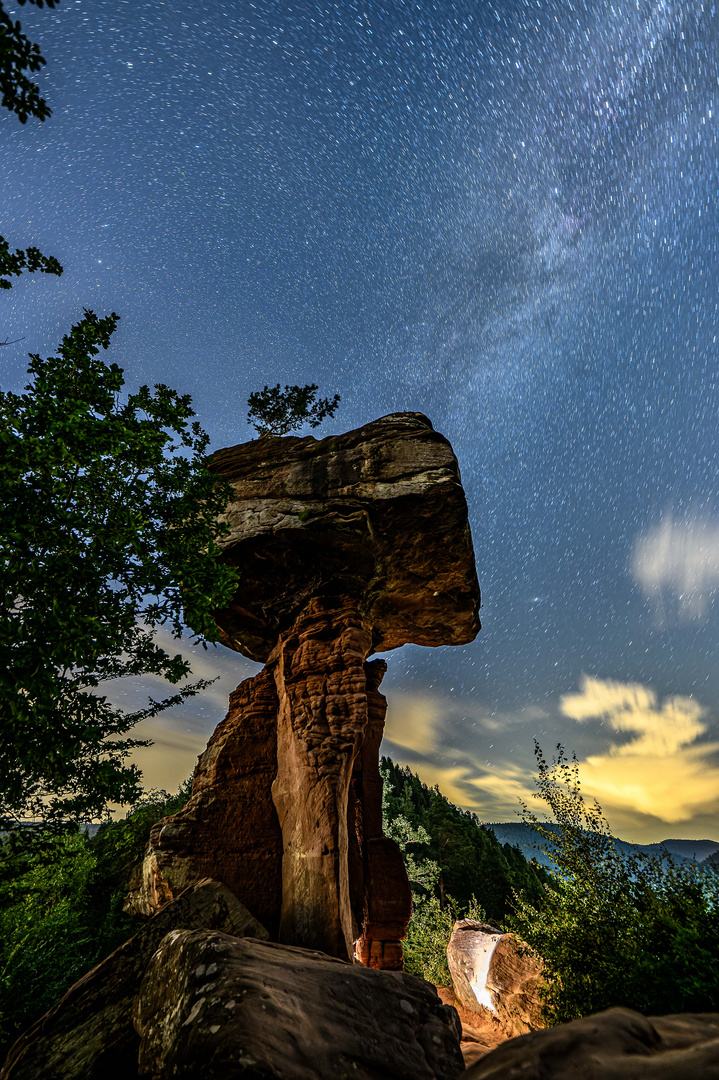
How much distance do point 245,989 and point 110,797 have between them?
4.19 metres

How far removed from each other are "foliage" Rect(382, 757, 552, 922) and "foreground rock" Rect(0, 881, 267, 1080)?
110 feet

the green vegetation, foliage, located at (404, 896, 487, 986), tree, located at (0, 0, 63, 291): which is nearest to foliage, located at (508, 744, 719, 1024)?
the green vegetation

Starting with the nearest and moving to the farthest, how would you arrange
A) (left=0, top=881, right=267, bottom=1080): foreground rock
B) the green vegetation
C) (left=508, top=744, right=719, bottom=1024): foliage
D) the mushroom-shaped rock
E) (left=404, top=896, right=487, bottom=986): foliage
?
(left=0, top=881, right=267, bottom=1080): foreground rock, (left=508, top=744, right=719, bottom=1024): foliage, the mushroom-shaped rock, (left=404, top=896, right=487, bottom=986): foliage, the green vegetation

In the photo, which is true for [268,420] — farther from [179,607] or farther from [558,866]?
[558,866]

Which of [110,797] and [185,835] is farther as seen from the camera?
[185,835]

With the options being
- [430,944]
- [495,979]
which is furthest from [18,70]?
[430,944]

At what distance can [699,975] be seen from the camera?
8.04 metres

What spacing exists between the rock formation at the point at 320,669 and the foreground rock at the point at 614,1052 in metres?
7.55

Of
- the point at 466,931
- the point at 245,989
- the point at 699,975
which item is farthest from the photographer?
the point at 466,931

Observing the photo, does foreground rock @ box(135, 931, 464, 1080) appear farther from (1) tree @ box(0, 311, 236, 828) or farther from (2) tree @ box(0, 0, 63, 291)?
(2) tree @ box(0, 0, 63, 291)

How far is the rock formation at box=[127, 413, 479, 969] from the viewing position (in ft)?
33.2

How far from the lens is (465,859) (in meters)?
50.8

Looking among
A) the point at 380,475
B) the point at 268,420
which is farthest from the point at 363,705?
the point at 268,420

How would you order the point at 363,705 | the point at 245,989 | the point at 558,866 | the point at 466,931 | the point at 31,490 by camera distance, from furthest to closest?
1. the point at 466,931
2. the point at 558,866
3. the point at 363,705
4. the point at 31,490
5. the point at 245,989
